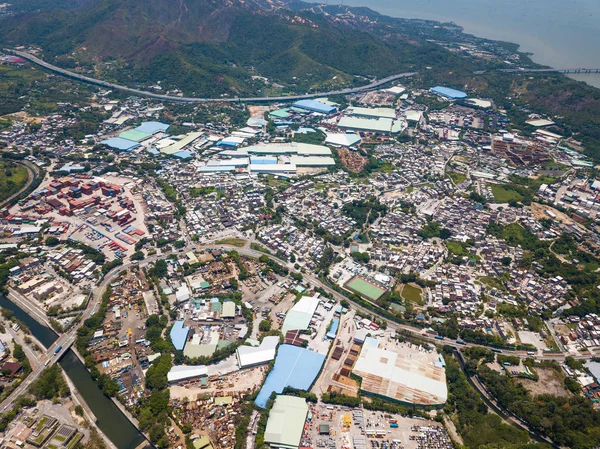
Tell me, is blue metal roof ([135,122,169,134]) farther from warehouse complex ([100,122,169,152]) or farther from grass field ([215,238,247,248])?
grass field ([215,238,247,248])

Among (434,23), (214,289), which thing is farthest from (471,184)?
(434,23)

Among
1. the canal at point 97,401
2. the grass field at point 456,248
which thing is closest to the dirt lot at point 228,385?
the canal at point 97,401

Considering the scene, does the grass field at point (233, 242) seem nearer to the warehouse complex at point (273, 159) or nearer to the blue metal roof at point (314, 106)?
the warehouse complex at point (273, 159)

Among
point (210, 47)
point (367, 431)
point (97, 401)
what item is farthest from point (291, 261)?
point (210, 47)

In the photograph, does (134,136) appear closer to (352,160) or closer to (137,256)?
(137,256)

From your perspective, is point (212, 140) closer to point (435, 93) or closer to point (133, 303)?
point (133, 303)
